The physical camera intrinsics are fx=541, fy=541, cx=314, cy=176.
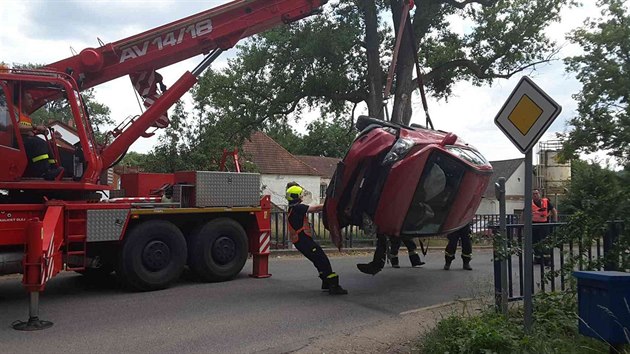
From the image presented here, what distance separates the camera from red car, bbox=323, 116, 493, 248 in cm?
772

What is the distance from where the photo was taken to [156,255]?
8.25 m

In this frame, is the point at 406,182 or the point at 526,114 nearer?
the point at 526,114

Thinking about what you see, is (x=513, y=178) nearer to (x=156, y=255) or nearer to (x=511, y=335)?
(x=156, y=255)

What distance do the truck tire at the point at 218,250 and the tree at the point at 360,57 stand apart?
360 inches

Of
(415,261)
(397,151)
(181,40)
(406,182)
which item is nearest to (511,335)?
(406,182)

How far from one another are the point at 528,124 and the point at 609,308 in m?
1.80

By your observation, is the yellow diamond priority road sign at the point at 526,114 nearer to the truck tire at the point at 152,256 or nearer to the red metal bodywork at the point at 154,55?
the truck tire at the point at 152,256

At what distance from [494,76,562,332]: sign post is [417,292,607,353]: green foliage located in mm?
277

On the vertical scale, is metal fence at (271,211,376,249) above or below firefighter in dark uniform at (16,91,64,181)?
below

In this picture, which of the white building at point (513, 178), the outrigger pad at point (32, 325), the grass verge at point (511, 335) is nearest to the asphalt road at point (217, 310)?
the outrigger pad at point (32, 325)

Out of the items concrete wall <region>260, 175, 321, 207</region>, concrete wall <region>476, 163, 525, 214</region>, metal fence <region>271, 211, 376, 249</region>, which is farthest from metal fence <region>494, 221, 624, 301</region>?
concrete wall <region>476, 163, 525, 214</region>

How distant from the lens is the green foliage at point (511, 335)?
187 inches

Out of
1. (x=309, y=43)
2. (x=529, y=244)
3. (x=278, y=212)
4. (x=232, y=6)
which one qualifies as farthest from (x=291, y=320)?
(x=309, y=43)

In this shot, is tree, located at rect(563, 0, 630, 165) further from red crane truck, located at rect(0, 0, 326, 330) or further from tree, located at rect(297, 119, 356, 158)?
tree, located at rect(297, 119, 356, 158)
